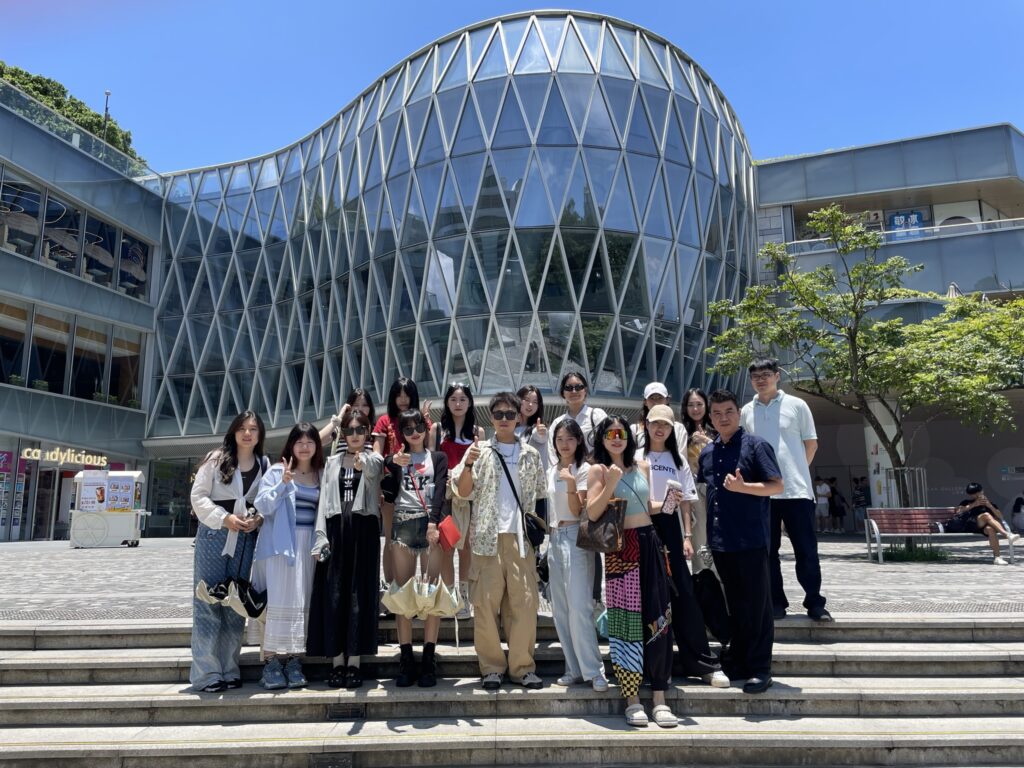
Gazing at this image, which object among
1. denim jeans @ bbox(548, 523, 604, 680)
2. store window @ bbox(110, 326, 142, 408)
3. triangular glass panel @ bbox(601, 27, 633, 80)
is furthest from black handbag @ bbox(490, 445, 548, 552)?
store window @ bbox(110, 326, 142, 408)

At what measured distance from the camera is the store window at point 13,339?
22.4 m

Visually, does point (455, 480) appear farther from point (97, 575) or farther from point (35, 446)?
point (35, 446)

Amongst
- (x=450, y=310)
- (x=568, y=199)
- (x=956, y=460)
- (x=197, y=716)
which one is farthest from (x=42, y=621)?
(x=956, y=460)

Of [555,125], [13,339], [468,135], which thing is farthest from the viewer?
[13,339]

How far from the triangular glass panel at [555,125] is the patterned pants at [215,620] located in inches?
682

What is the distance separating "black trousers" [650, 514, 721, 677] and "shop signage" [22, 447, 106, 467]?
24.6 meters

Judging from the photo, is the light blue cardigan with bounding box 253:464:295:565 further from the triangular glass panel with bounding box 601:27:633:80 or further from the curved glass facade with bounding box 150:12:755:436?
the triangular glass panel with bounding box 601:27:633:80

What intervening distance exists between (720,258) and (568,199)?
5855 mm

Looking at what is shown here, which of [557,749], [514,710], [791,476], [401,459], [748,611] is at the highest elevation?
[401,459]

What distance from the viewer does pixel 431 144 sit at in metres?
21.2

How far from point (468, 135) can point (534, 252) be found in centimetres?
421

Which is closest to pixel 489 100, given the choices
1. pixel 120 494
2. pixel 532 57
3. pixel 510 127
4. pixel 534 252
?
pixel 510 127

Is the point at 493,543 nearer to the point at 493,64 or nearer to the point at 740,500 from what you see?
the point at 740,500

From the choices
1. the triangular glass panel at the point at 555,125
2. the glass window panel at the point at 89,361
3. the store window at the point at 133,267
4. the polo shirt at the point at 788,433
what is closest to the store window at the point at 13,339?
the glass window panel at the point at 89,361
